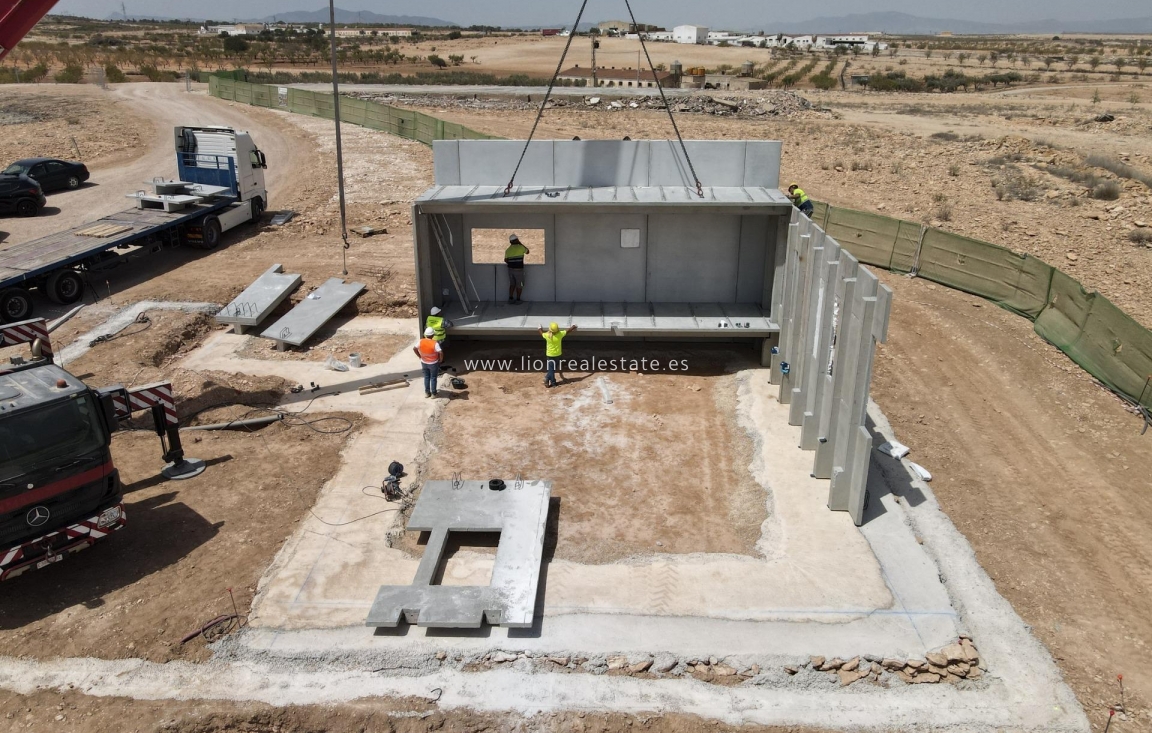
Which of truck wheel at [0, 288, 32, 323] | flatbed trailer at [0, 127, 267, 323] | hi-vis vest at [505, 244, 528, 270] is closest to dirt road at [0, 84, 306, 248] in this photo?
flatbed trailer at [0, 127, 267, 323]

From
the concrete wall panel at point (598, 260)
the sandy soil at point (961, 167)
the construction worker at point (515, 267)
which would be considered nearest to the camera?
the construction worker at point (515, 267)

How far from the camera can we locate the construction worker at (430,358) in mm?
14680

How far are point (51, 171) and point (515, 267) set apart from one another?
21805 millimetres

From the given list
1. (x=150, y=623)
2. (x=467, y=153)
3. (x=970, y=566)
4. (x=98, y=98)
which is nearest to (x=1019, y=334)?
(x=970, y=566)

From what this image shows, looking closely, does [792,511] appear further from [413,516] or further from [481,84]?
[481,84]

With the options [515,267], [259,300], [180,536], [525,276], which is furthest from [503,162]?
[180,536]

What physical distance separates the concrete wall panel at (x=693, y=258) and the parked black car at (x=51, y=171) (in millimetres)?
23533

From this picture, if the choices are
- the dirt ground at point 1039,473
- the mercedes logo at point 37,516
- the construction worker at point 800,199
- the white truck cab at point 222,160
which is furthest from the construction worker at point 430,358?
the white truck cab at point 222,160

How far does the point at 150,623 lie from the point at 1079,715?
1036 centimetres

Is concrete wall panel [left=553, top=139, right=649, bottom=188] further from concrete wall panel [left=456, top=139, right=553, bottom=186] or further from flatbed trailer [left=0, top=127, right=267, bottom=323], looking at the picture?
flatbed trailer [left=0, top=127, right=267, bottom=323]

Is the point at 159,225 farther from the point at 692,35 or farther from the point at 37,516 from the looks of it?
the point at 692,35

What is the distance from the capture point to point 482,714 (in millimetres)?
8367

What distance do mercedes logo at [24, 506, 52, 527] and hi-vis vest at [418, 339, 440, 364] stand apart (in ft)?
21.4

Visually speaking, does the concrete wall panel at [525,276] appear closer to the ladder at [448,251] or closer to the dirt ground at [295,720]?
the ladder at [448,251]
